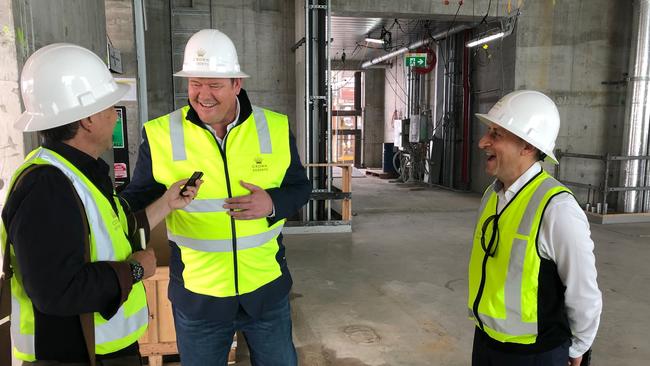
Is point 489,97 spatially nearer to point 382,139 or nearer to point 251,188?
point 382,139

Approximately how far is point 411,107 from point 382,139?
4139 mm

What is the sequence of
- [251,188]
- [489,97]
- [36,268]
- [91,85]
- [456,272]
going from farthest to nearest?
[489,97] < [456,272] < [251,188] < [91,85] < [36,268]

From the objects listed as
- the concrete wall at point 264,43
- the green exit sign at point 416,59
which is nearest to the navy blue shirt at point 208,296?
the concrete wall at point 264,43

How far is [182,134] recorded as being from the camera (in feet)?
6.81

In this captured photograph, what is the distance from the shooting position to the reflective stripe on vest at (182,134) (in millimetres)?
2057

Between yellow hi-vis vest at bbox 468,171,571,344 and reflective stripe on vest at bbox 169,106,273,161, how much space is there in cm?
107

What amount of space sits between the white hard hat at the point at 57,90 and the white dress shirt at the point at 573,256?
1.66 meters

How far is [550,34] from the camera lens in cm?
1034

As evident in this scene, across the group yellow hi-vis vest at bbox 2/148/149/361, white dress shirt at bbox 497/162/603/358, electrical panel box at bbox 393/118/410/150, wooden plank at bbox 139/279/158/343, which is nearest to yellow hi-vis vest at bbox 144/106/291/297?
yellow hi-vis vest at bbox 2/148/149/361

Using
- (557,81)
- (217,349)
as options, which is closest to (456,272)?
(217,349)

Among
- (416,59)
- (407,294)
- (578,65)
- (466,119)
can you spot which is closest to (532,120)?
(407,294)

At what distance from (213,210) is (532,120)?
140 centimetres

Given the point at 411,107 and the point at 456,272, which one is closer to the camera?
the point at 456,272

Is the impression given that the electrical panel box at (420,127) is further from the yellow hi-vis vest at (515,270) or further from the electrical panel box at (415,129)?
the yellow hi-vis vest at (515,270)
